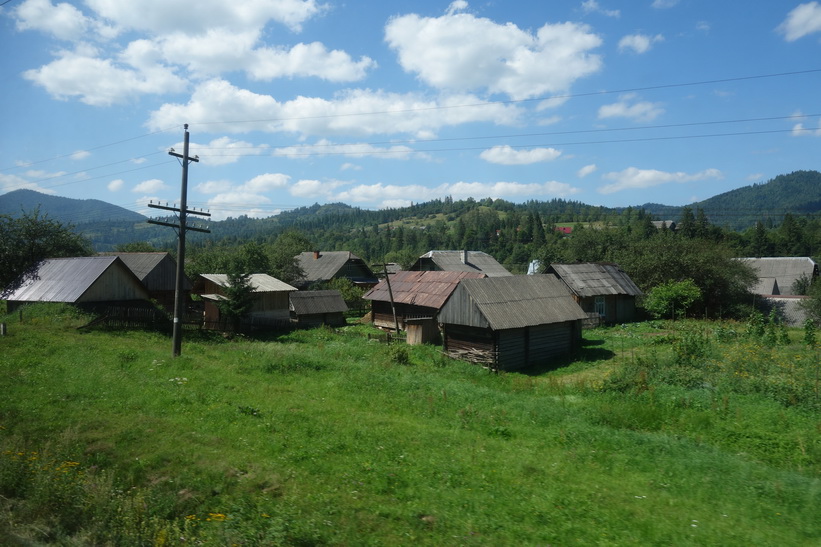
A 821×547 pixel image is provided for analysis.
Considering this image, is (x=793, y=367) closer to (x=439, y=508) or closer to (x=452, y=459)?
(x=452, y=459)

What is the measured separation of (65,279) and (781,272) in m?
72.7

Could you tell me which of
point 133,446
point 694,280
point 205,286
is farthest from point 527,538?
point 694,280

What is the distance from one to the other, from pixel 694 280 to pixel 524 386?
30439 mm

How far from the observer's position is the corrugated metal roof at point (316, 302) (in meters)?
38.1

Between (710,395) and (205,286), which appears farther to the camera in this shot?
(205,286)

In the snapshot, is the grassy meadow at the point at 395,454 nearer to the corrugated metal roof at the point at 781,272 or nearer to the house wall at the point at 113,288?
the house wall at the point at 113,288

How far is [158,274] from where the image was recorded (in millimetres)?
36312

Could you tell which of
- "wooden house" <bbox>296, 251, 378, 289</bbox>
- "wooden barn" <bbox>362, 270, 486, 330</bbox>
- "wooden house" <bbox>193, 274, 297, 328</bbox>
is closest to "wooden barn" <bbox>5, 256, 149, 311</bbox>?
"wooden house" <bbox>193, 274, 297, 328</bbox>

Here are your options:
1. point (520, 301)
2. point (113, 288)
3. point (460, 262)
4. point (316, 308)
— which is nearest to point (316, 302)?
point (316, 308)

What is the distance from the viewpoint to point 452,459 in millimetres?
9797

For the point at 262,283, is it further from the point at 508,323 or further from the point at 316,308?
the point at 508,323

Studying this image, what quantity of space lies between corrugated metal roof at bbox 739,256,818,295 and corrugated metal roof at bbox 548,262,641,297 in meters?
25.0

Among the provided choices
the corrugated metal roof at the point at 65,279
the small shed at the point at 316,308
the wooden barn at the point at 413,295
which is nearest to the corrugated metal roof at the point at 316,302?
the small shed at the point at 316,308

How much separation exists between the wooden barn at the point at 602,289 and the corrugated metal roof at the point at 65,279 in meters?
30.7
